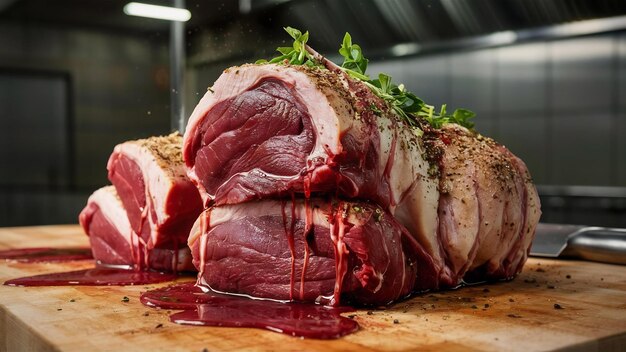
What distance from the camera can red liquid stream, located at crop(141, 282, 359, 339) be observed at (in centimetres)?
200

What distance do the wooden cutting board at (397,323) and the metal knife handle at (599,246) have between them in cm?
55

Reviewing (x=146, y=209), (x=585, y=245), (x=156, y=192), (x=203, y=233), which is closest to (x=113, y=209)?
(x=146, y=209)

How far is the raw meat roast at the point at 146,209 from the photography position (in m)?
3.09

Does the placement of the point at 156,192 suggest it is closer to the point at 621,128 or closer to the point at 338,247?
the point at 338,247

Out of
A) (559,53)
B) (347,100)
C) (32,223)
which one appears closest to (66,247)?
(347,100)

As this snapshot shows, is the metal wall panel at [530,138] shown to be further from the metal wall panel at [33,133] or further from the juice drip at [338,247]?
the juice drip at [338,247]

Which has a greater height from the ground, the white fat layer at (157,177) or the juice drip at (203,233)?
the white fat layer at (157,177)

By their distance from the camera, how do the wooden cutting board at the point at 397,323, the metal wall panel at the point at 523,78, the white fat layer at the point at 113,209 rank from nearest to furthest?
the wooden cutting board at the point at 397,323 < the white fat layer at the point at 113,209 < the metal wall panel at the point at 523,78

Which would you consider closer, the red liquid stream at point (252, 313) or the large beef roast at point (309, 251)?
the red liquid stream at point (252, 313)

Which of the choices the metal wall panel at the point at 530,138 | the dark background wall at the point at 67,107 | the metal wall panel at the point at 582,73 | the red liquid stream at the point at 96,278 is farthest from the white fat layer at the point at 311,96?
the dark background wall at the point at 67,107

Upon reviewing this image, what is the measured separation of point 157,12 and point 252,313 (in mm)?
7238

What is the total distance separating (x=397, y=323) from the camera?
7.02 feet

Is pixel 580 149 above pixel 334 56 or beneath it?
beneath

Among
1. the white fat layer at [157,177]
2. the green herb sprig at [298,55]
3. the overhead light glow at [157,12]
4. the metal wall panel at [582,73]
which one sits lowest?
the white fat layer at [157,177]
